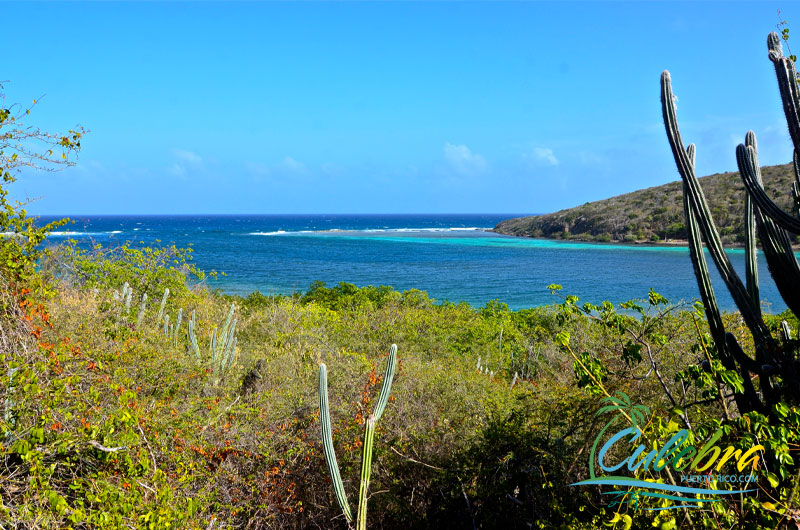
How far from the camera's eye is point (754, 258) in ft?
16.4

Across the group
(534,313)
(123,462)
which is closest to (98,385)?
(123,462)

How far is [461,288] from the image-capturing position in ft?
118

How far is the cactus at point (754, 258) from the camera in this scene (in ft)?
13.7

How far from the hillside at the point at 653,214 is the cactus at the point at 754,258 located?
4638 cm

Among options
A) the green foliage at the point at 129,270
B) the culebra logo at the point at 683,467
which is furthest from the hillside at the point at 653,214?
the culebra logo at the point at 683,467

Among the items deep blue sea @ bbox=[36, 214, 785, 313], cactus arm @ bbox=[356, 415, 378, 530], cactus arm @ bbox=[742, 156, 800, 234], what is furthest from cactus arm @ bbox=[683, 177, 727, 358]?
deep blue sea @ bbox=[36, 214, 785, 313]

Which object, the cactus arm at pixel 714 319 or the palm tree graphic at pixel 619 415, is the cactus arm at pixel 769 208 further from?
the palm tree graphic at pixel 619 415

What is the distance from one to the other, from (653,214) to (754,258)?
71760 millimetres

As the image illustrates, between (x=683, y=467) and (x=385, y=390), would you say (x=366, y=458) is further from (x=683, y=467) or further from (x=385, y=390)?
(x=683, y=467)

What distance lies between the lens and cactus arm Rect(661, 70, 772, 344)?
451 centimetres

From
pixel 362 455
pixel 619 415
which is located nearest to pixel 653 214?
pixel 619 415

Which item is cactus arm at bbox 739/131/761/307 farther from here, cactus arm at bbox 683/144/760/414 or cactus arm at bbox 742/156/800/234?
cactus arm at bbox 683/144/760/414

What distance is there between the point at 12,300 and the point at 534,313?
16602 millimetres

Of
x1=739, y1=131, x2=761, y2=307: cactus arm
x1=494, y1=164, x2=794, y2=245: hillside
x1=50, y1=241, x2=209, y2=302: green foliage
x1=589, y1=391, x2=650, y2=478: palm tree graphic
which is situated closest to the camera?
x1=589, y1=391, x2=650, y2=478: palm tree graphic
